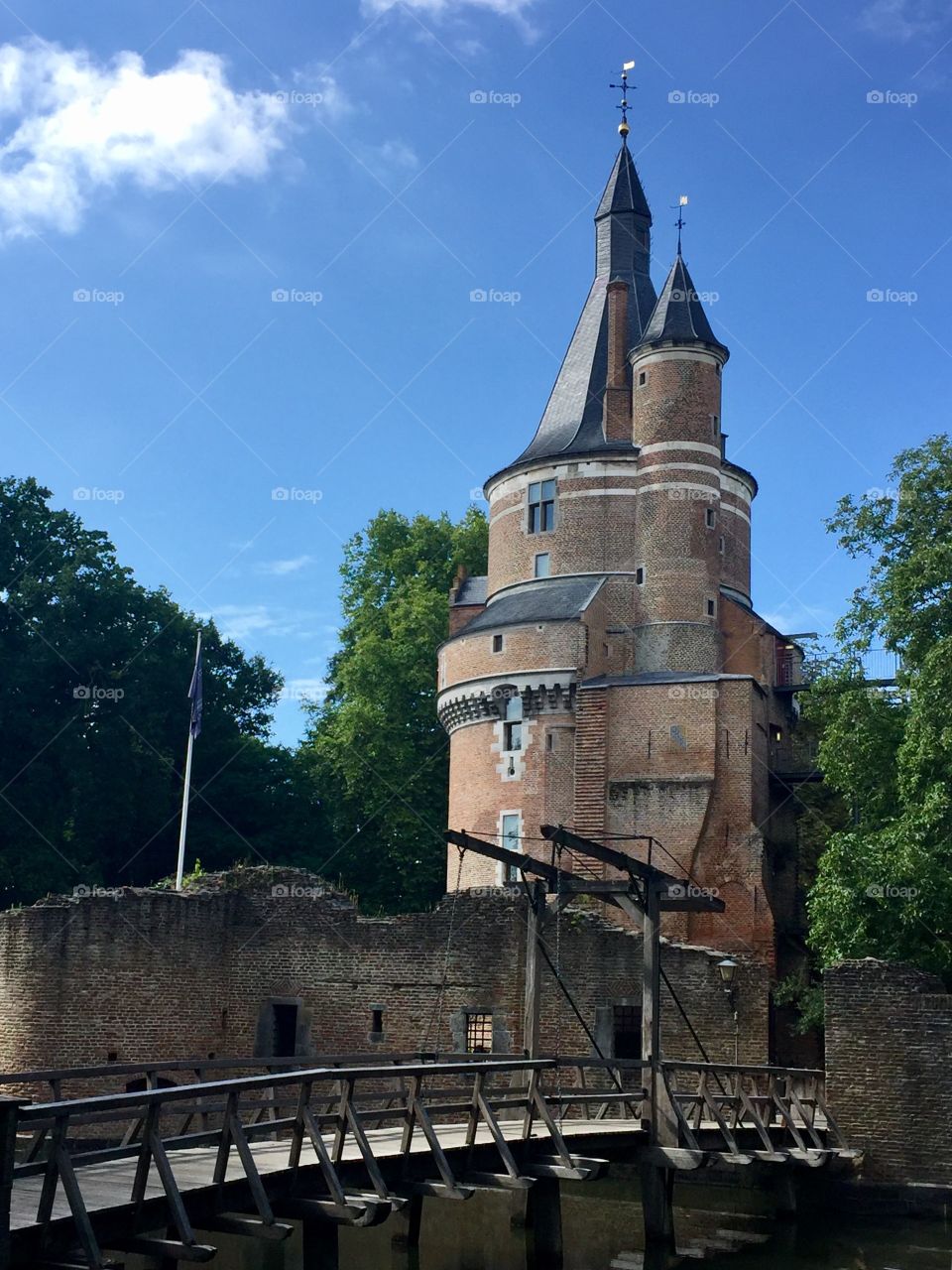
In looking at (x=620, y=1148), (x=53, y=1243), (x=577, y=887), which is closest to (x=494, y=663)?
(x=577, y=887)

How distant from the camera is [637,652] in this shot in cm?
3588

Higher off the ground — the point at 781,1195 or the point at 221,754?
the point at 221,754

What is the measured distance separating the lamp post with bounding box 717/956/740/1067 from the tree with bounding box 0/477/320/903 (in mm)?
18903

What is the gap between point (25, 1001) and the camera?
27141 millimetres

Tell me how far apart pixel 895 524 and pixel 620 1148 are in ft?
51.4

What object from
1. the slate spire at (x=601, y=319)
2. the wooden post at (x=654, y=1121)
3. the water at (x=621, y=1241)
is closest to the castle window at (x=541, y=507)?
the slate spire at (x=601, y=319)

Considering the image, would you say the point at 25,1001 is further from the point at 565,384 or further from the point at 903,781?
the point at 565,384

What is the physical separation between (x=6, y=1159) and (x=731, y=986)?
55.4 ft

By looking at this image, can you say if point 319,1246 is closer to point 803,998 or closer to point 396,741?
point 803,998

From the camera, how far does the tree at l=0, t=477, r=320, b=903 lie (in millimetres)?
39312

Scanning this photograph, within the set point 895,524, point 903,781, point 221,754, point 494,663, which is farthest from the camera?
point 221,754

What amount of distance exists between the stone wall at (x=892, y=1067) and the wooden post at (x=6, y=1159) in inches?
562

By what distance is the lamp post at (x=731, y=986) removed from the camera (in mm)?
24844

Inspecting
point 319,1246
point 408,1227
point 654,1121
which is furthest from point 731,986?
point 319,1246
